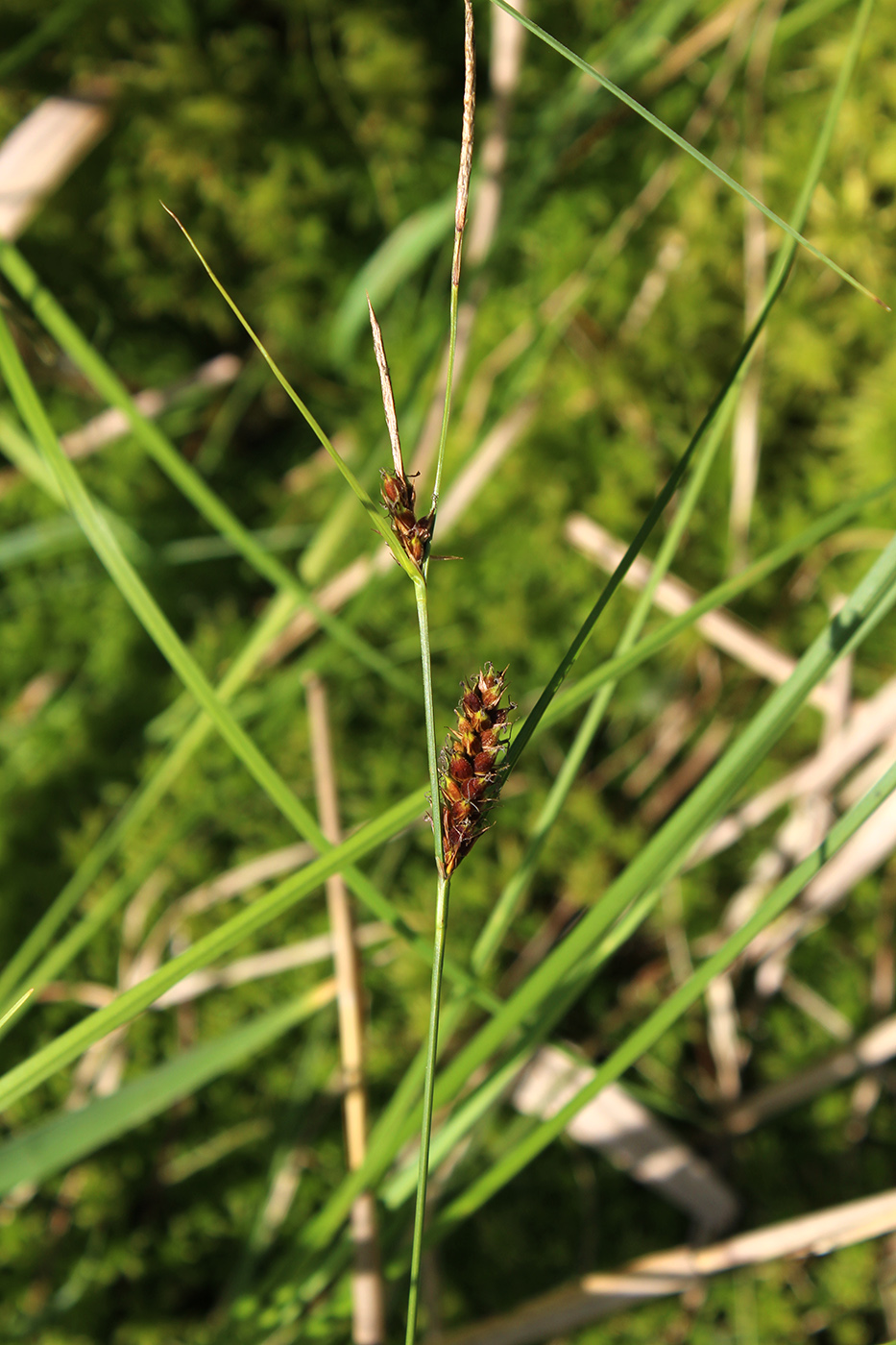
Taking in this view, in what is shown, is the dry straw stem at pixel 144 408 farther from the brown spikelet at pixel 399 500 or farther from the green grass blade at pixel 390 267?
the brown spikelet at pixel 399 500

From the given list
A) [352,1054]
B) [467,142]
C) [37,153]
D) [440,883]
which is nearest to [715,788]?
[440,883]

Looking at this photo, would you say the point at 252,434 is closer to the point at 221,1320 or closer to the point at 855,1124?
the point at 221,1320

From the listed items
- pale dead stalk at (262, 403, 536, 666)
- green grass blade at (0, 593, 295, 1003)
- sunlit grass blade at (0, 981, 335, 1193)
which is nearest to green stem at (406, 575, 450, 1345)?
sunlit grass blade at (0, 981, 335, 1193)

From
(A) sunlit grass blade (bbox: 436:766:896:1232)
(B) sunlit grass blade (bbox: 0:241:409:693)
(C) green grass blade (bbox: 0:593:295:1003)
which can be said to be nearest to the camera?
(A) sunlit grass blade (bbox: 436:766:896:1232)

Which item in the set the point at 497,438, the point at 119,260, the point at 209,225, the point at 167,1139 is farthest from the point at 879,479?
the point at 167,1139

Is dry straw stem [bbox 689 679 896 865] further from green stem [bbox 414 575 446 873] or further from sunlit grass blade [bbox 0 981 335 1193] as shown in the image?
green stem [bbox 414 575 446 873]

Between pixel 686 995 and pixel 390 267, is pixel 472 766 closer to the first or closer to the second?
pixel 686 995
